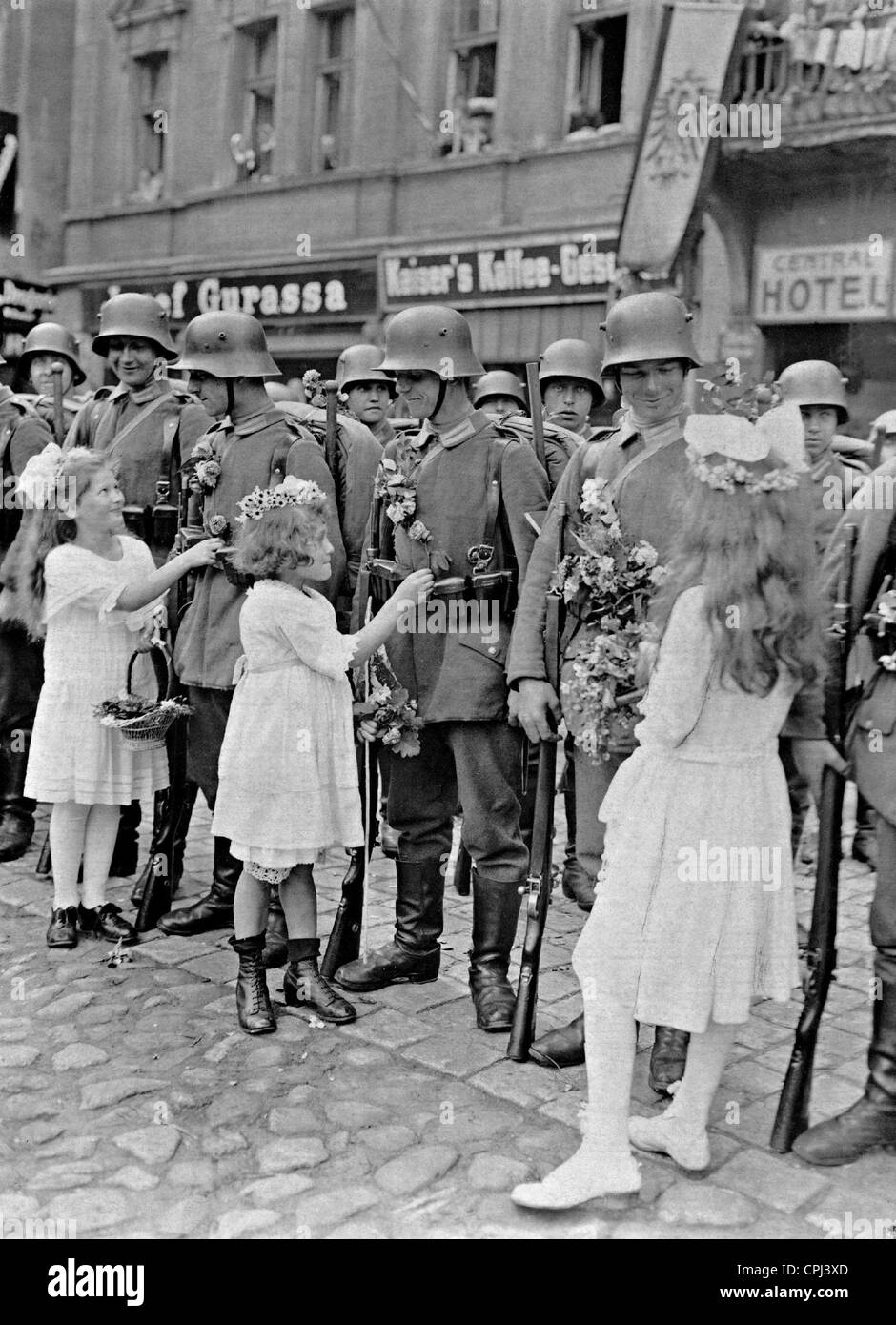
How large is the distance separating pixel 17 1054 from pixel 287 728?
4.19 ft

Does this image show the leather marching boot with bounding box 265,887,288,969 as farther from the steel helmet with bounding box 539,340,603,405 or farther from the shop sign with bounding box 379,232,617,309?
the shop sign with bounding box 379,232,617,309

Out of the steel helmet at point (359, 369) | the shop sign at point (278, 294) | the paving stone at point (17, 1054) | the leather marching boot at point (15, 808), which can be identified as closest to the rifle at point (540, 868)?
the paving stone at point (17, 1054)

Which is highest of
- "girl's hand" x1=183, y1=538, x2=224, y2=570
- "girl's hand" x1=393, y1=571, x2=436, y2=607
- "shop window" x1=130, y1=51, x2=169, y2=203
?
"shop window" x1=130, y1=51, x2=169, y2=203

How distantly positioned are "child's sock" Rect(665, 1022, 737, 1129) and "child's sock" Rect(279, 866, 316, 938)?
1451 millimetres

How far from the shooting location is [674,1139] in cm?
341

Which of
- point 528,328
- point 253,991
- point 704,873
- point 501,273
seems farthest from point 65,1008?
point 501,273

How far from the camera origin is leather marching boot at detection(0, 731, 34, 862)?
20.4ft

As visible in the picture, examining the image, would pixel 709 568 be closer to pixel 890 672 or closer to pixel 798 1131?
pixel 890 672

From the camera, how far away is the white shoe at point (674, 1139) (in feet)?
11.0

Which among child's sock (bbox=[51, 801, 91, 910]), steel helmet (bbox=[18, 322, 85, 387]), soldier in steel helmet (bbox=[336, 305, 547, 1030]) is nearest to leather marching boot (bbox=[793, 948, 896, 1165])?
soldier in steel helmet (bbox=[336, 305, 547, 1030])

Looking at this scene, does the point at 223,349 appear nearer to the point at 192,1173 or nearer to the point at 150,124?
the point at 192,1173

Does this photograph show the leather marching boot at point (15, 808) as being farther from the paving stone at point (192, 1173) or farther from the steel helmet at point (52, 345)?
the paving stone at point (192, 1173)
